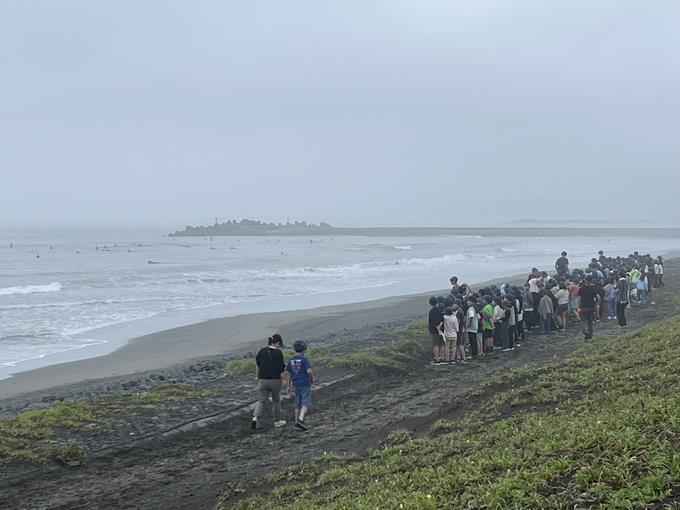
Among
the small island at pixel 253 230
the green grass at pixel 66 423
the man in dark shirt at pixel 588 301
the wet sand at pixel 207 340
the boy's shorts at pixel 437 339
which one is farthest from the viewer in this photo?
the small island at pixel 253 230

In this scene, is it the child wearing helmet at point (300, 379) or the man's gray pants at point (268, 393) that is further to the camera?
the man's gray pants at point (268, 393)

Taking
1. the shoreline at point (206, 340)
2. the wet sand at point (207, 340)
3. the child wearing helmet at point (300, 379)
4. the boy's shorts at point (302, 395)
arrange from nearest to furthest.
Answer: the child wearing helmet at point (300, 379) < the boy's shorts at point (302, 395) < the shoreline at point (206, 340) < the wet sand at point (207, 340)

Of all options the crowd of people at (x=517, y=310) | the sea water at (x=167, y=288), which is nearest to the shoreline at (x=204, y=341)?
the sea water at (x=167, y=288)

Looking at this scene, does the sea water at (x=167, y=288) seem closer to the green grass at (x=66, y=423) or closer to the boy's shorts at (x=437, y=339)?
the green grass at (x=66, y=423)

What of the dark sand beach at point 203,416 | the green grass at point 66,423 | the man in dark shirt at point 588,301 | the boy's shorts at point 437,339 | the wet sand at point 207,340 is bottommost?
the wet sand at point 207,340

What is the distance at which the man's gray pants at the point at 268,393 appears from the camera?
35.2 ft

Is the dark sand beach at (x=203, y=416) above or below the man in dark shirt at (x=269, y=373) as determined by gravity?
below

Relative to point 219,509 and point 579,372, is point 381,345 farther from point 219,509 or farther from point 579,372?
point 219,509

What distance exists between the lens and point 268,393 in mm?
10852

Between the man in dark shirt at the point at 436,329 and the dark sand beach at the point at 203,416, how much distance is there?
38 cm

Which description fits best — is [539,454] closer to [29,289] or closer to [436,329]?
[436,329]

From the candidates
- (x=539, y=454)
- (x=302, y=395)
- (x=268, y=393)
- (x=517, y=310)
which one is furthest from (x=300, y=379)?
(x=517, y=310)

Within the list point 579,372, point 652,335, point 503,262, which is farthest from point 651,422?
point 503,262

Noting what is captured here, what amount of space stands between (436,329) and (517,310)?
3164 millimetres
